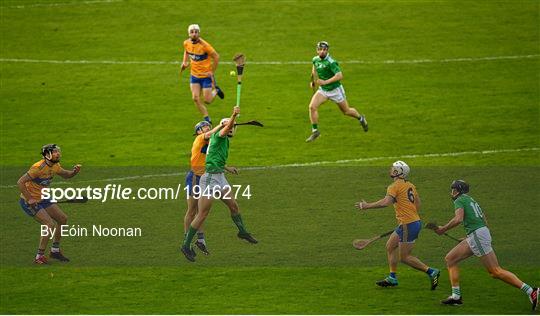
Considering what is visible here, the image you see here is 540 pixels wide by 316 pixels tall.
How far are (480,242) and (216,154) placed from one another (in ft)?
20.1

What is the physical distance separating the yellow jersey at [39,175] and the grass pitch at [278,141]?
1.89m

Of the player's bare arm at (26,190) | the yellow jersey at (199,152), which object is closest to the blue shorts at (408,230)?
the yellow jersey at (199,152)

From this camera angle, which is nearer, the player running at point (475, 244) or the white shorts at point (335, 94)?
the player running at point (475, 244)

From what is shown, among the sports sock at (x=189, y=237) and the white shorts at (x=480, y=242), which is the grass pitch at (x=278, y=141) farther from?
A: the white shorts at (x=480, y=242)

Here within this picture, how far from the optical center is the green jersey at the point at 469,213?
2520 cm

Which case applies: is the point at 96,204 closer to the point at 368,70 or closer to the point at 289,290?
the point at 289,290

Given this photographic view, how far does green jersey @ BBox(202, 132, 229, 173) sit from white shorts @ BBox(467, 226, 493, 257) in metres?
5.82

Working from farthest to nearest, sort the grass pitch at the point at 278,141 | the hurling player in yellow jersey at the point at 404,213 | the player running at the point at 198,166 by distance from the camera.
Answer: the player running at the point at 198,166, the grass pitch at the point at 278,141, the hurling player in yellow jersey at the point at 404,213

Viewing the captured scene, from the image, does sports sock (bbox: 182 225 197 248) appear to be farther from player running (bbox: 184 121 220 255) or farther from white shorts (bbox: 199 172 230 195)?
white shorts (bbox: 199 172 230 195)

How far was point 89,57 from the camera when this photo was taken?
48062 millimetres

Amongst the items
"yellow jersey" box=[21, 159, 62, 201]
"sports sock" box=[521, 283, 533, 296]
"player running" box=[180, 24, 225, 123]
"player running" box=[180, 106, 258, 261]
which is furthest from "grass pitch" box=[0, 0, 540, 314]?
"player running" box=[180, 24, 225, 123]

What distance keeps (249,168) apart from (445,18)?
1694 cm

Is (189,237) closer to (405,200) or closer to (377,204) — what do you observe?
(377,204)

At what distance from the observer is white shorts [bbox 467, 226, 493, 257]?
25.2m
